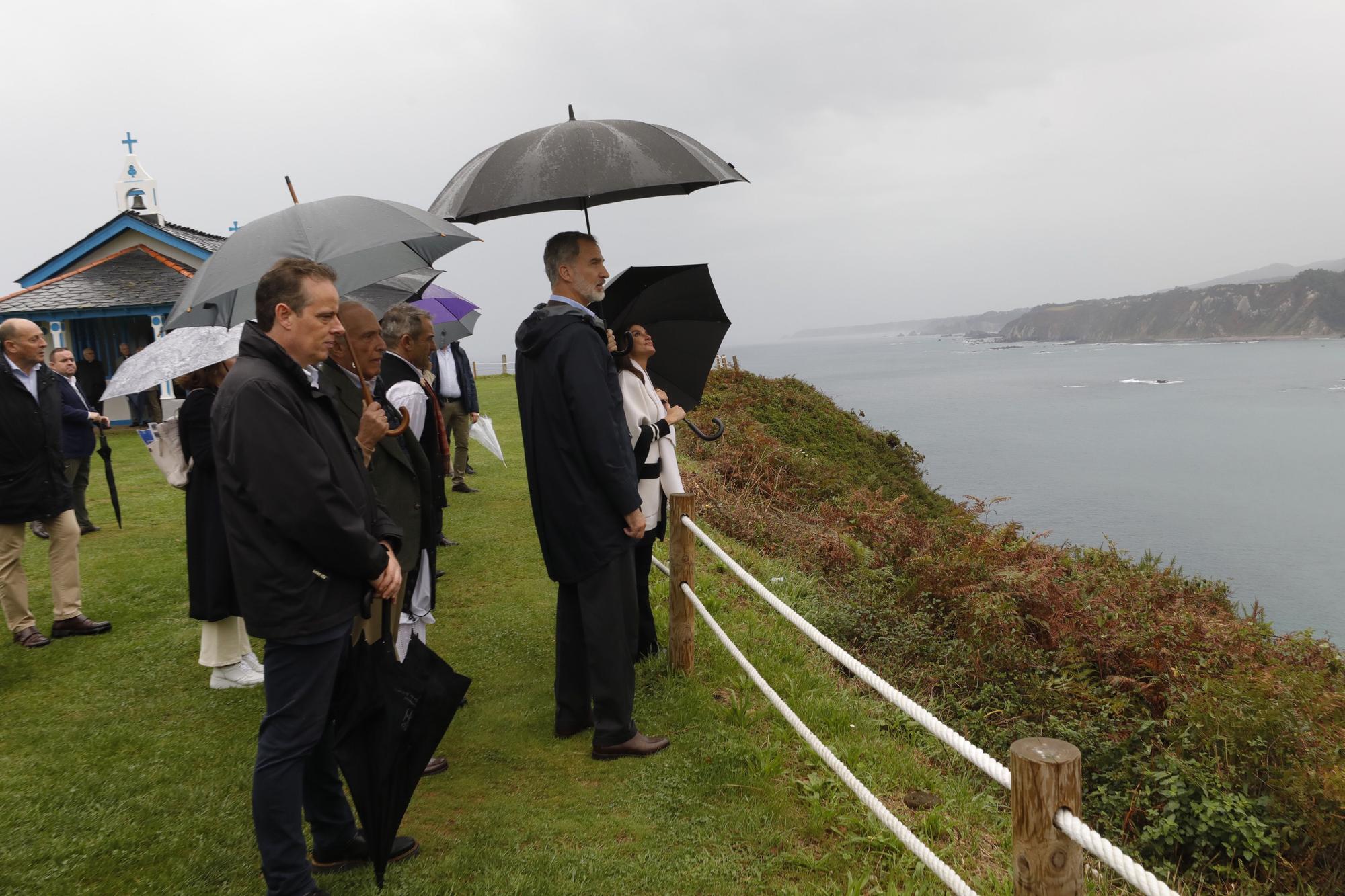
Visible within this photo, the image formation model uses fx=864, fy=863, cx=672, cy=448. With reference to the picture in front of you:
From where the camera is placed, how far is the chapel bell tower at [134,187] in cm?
2508

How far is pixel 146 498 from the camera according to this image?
38.9 ft

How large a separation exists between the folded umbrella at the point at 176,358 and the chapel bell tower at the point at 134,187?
24276 mm

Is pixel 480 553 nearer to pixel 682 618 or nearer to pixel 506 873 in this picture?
pixel 682 618

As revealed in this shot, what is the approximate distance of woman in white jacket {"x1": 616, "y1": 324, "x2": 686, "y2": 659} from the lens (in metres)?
4.89

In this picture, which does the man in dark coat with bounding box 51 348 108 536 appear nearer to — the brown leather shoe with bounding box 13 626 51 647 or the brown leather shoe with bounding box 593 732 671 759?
the brown leather shoe with bounding box 13 626 51 647

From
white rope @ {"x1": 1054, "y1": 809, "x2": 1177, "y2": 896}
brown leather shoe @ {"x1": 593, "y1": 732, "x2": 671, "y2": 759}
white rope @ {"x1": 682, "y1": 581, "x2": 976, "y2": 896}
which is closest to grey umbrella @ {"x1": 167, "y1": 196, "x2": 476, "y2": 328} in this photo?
brown leather shoe @ {"x1": 593, "y1": 732, "x2": 671, "y2": 759}

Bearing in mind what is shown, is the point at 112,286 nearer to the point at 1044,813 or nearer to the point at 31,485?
the point at 31,485

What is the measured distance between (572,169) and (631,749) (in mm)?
3041

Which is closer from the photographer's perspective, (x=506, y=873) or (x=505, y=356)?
(x=506, y=873)

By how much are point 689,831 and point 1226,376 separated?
137 m

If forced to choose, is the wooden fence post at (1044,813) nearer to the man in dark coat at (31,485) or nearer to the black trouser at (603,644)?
the black trouser at (603,644)

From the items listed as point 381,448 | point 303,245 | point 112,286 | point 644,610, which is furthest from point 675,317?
point 112,286

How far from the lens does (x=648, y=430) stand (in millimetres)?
4875

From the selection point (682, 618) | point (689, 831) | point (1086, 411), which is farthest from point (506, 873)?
point (1086, 411)
